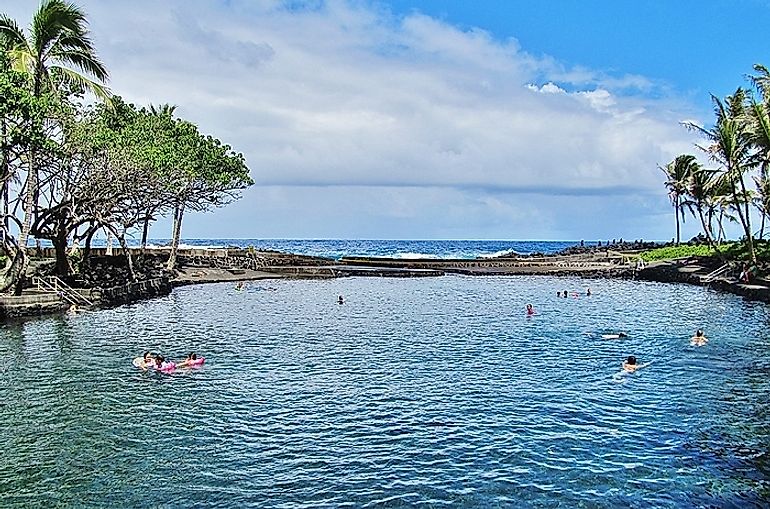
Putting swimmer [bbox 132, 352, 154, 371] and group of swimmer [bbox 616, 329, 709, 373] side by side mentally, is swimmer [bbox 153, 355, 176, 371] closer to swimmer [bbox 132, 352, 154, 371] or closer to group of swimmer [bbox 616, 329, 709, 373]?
swimmer [bbox 132, 352, 154, 371]

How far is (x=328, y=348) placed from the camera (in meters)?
29.9

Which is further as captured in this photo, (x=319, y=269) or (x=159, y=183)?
(x=319, y=269)

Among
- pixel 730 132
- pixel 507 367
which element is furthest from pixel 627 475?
pixel 730 132

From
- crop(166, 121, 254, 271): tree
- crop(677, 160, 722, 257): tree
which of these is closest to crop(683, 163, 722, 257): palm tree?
crop(677, 160, 722, 257): tree

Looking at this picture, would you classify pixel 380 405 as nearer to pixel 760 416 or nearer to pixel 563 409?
pixel 563 409

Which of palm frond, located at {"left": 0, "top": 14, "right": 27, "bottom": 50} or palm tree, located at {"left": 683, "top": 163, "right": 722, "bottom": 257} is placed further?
palm tree, located at {"left": 683, "top": 163, "right": 722, "bottom": 257}

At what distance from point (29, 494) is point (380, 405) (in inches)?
394

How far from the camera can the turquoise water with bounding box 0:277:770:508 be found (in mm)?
13750

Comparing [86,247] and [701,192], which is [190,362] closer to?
[86,247]

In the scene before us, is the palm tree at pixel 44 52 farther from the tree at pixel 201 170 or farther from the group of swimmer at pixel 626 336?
the group of swimmer at pixel 626 336

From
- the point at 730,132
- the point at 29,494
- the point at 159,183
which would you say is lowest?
the point at 29,494

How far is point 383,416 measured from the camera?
62.0 feet

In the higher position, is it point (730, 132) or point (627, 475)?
point (730, 132)

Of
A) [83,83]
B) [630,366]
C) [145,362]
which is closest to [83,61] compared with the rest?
[83,83]
